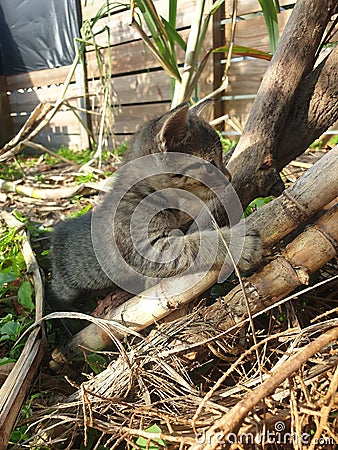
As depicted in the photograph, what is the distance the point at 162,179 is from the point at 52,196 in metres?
1.98

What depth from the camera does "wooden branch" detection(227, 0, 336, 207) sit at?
169 centimetres

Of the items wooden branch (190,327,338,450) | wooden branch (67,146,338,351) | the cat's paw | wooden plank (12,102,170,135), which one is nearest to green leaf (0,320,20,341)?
wooden branch (67,146,338,351)

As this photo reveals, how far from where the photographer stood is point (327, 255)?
1.27m

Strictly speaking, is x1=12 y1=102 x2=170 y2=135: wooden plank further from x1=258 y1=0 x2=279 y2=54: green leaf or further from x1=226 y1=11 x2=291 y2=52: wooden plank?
x1=258 y1=0 x2=279 y2=54: green leaf

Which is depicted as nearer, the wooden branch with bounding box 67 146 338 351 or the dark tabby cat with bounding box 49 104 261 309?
the wooden branch with bounding box 67 146 338 351

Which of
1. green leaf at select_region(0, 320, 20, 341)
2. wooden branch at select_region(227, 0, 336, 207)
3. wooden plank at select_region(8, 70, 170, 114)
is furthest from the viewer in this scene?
wooden plank at select_region(8, 70, 170, 114)

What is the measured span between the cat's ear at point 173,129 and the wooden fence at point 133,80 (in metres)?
1.15

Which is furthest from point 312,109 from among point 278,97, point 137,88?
point 137,88

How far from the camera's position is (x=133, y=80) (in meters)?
6.35

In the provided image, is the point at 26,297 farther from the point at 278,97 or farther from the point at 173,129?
the point at 278,97

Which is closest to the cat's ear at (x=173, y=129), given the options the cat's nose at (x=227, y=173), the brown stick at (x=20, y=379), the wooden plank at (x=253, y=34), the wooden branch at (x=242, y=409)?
the cat's nose at (x=227, y=173)

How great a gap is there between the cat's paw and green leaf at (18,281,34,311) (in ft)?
2.89

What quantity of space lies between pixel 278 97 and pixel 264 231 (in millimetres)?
619

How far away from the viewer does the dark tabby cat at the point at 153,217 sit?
174 centimetres
